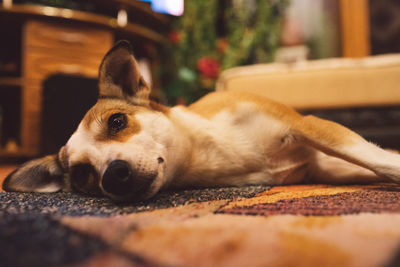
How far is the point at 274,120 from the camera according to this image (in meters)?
1.40

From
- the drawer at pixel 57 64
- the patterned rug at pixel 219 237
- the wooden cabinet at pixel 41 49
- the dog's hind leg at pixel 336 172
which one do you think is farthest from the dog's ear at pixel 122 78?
the drawer at pixel 57 64

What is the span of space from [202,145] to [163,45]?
3.28m

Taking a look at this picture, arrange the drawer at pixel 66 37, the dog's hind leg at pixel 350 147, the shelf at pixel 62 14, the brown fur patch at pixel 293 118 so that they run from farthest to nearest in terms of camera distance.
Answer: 1. the drawer at pixel 66 37
2. the shelf at pixel 62 14
3. the brown fur patch at pixel 293 118
4. the dog's hind leg at pixel 350 147

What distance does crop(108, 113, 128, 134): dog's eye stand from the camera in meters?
1.23

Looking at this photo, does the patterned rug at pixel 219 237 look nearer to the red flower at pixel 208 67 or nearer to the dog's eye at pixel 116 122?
the dog's eye at pixel 116 122

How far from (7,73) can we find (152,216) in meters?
3.55

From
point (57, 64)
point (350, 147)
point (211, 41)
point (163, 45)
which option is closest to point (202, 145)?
point (350, 147)

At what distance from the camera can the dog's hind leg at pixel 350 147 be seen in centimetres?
117

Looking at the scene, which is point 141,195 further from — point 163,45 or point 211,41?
point 211,41

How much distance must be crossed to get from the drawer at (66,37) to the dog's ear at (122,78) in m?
2.30

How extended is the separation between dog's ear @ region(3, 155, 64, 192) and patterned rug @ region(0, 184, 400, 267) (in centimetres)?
62

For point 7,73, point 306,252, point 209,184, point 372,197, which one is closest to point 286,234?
point 306,252

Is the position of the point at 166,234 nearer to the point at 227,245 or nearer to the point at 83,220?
the point at 227,245

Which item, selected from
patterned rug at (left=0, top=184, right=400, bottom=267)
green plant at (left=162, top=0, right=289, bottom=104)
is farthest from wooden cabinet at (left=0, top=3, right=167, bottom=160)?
patterned rug at (left=0, top=184, right=400, bottom=267)
